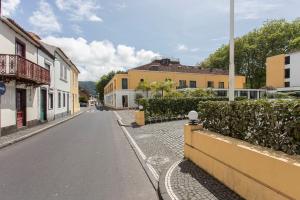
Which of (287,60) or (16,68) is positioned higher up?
(287,60)

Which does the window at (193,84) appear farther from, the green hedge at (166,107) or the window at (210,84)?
the green hedge at (166,107)

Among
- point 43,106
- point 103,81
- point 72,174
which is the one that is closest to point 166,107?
point 43,106

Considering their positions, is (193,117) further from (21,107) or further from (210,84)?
(210,84)

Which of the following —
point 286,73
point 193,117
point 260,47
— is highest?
point 260,47

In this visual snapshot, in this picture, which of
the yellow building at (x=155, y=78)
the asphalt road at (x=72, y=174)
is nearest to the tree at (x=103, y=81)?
A: the yellow building at (x=155, y=78)

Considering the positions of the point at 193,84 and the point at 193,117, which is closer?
the point at 193,117

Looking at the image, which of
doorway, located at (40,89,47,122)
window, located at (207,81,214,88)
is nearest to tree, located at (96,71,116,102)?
window, located at (207,81,214,88)

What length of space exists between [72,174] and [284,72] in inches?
2274

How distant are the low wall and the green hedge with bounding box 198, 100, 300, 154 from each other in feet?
0.60

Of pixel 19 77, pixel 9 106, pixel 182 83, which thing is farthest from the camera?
pixel 182 83

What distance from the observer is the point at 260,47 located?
212 ft

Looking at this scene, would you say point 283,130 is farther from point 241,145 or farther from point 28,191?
point 28,191

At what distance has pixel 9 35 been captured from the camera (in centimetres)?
1534

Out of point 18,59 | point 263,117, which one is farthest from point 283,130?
point 18,59
